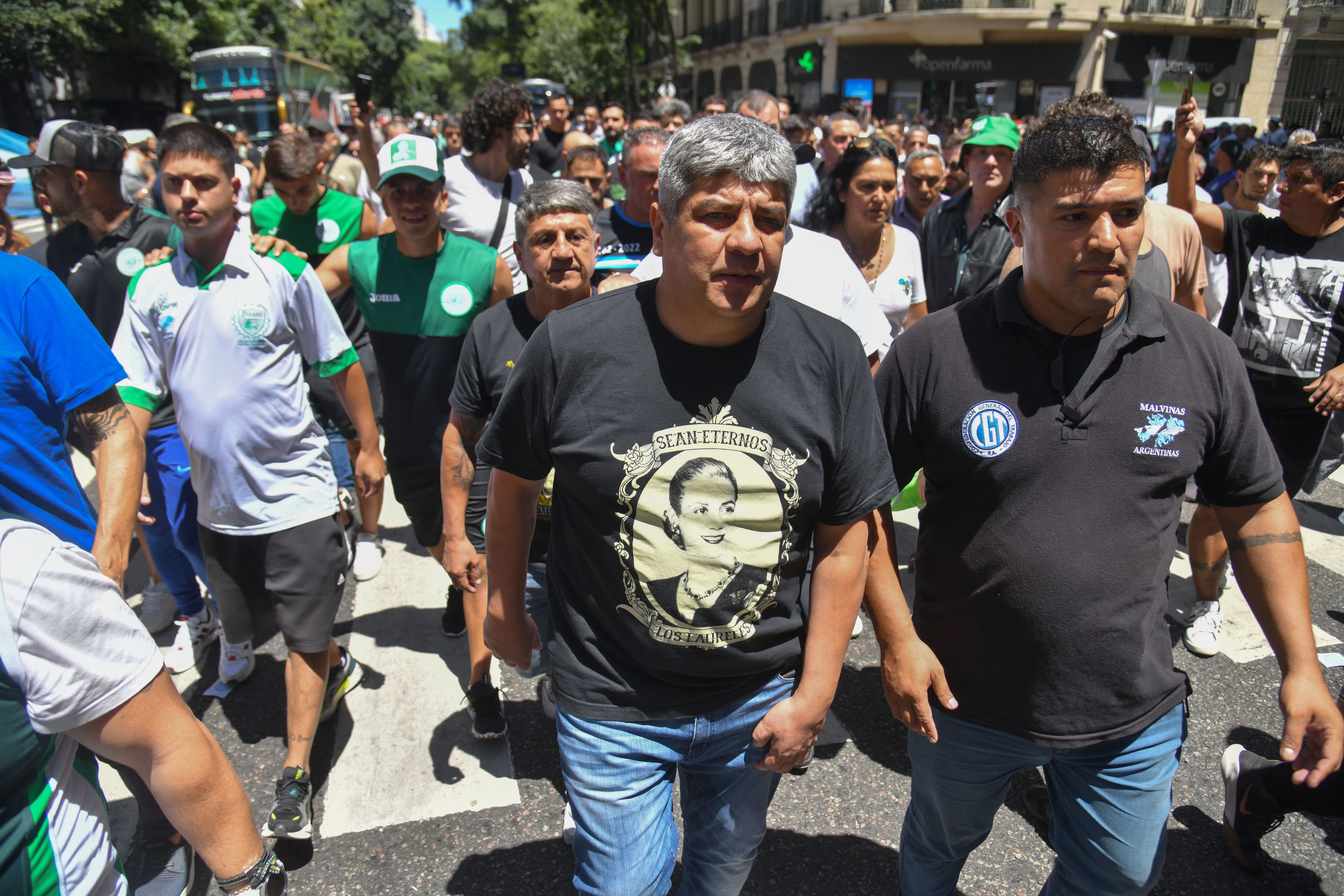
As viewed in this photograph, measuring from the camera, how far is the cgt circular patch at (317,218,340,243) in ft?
17.1

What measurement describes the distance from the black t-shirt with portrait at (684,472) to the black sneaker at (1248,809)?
1.79m

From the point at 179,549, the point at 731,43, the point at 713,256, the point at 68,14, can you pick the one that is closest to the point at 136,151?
the point at 179,549

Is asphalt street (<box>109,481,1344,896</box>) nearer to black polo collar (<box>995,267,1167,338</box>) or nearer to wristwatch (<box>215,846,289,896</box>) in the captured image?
wristwatch (<box>215,846,289,896</box>)

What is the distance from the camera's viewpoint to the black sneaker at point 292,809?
8.73 feet

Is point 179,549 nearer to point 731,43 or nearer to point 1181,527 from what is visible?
point 1181,527

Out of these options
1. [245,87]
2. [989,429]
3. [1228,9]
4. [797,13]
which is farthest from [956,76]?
[989,429]

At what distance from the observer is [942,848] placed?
2078mm

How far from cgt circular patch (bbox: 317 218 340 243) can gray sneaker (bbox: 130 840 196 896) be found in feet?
12.2

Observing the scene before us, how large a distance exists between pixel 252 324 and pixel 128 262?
1.33 meters

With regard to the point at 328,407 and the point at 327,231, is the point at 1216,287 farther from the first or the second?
the point at 327,231

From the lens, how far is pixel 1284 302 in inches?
147

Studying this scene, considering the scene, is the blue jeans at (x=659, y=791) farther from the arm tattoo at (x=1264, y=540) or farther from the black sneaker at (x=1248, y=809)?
the black sneaker at (x=1248, y=809)

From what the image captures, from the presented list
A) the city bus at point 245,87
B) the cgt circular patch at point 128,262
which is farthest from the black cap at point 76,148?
the city bus at point 245,87

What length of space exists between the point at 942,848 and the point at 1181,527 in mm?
4208
